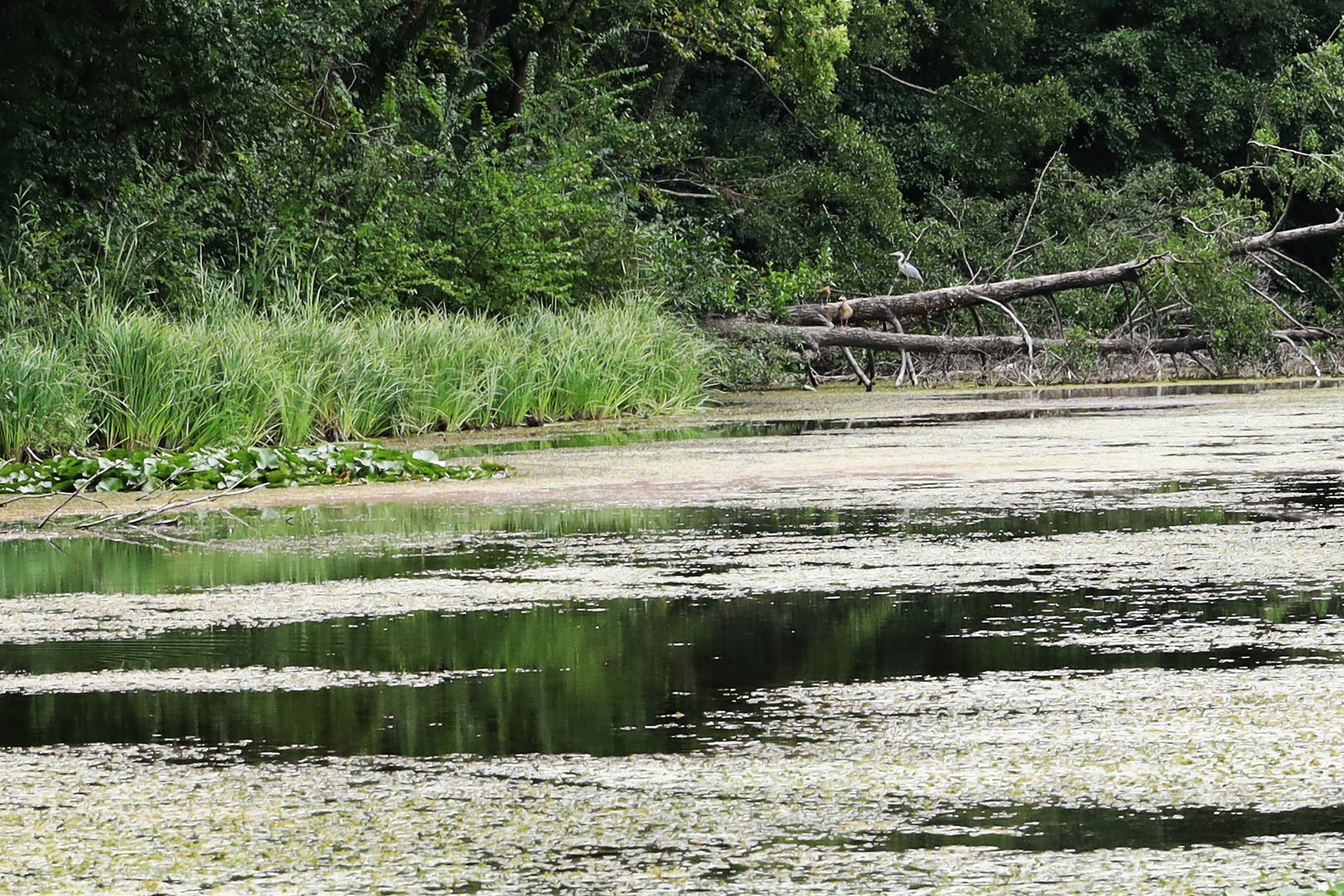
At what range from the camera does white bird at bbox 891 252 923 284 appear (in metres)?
23.7

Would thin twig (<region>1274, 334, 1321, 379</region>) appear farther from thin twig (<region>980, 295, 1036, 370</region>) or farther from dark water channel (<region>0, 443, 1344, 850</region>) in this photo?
dark water channel (<region>0, 443, 1344, 850</region>)

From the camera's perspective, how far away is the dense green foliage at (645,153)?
16.3 m

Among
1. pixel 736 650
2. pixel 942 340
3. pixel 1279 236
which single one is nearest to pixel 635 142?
pixel 942 340

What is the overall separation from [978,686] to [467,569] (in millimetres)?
2654

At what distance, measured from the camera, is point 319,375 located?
13.5 metres

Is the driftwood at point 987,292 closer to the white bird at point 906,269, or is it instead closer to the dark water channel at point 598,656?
the white bird at point 906,269

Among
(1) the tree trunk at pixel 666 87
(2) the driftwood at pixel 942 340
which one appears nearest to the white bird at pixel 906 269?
(2) the driftwood at pixel 942 340

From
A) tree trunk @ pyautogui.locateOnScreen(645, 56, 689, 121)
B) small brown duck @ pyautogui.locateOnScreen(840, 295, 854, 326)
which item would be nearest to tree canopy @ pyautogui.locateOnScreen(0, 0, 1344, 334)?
tree trunk @ pyautogui.locateOnScreen(645, 56, 689, 121)

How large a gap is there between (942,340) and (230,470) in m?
13.5

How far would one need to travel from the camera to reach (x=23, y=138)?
15703 millimetres

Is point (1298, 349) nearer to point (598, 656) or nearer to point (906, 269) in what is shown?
point (906, 269)

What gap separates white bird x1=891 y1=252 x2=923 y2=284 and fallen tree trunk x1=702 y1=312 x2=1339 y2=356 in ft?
4.00

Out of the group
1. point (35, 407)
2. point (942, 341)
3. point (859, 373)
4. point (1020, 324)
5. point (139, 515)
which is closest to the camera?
point (139, 515)

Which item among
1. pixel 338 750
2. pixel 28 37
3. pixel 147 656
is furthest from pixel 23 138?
pixel 338 750
